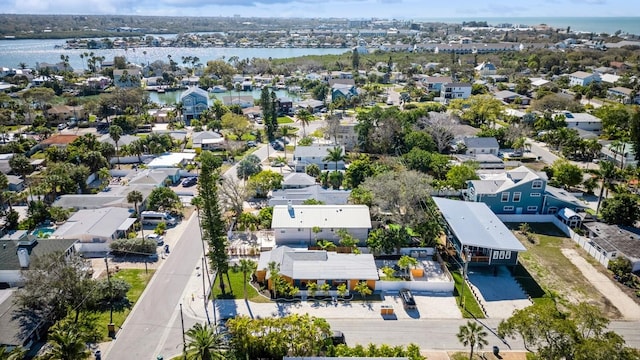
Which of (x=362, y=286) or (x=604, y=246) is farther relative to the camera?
(x=604, y=246)

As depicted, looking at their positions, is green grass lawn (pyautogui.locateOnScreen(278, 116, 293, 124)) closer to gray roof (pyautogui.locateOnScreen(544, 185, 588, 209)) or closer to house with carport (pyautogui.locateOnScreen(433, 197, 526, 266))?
house with carport (pyautogui.locateOnScreen(433, 197, 526, 266))

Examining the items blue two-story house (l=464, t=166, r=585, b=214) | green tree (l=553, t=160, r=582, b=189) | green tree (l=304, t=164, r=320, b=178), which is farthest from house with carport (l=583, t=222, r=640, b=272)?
green tree (l=304, t=164, r=320, b=178)

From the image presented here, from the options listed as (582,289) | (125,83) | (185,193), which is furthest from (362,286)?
(125,83)

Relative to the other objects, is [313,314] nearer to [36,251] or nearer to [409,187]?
[409,187]

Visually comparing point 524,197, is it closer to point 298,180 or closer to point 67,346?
point 298,180

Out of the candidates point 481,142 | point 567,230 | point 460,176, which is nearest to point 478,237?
point 567,230

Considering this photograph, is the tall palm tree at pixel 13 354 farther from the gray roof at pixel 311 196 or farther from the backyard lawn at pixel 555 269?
the backyard lawn at pixel 555 269
